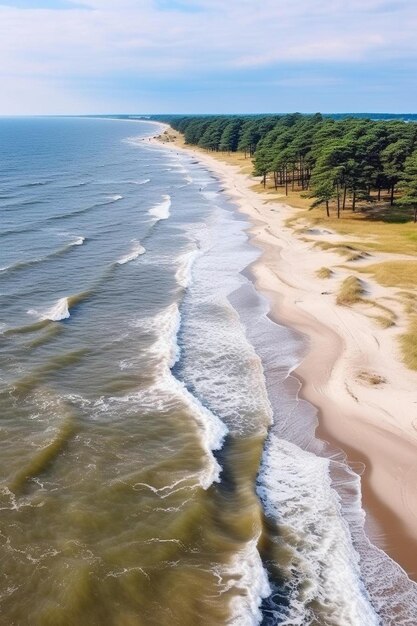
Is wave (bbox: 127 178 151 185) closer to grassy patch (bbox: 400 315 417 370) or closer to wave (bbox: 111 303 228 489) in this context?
→ wave (bbox: 111 303 228 489)

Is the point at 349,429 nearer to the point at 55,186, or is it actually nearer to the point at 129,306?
the point at 129,306

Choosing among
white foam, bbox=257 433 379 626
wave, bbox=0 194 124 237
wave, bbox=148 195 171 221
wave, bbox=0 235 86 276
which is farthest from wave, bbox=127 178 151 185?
white foam, bbox=257 433 379 626

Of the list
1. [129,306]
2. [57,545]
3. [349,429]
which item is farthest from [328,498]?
[129,306]

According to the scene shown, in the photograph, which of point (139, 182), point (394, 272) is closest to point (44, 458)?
point (394, 272)

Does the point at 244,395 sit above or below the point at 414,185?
below

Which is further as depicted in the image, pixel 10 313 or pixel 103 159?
pixel 103 159

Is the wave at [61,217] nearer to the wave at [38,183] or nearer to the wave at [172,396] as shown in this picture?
the wave at [38,183]
